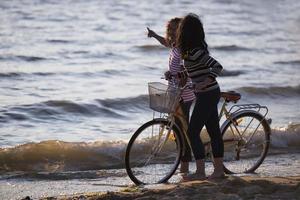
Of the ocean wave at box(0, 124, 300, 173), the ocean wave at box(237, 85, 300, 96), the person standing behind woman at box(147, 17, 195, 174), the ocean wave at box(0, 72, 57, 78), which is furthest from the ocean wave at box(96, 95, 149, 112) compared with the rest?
the person standing behind woman at box(147, 17, 195, 174)

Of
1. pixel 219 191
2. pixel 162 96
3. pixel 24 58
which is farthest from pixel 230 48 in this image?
pixel 219 191

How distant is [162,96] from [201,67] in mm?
575

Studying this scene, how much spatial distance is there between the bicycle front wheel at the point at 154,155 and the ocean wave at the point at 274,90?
23.0 ft

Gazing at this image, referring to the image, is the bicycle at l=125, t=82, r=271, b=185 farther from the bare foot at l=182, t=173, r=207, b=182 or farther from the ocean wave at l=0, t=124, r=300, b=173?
the ocean wave at l=0, t=124, r=300, b=173

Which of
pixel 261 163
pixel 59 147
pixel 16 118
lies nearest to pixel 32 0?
pixel 16 118

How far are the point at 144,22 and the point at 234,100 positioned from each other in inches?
734

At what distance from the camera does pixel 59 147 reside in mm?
10367

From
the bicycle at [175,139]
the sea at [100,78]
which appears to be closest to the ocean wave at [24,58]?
the sea at [100,78]

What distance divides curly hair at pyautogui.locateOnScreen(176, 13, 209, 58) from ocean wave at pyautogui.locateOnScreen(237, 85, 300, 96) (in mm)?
8605

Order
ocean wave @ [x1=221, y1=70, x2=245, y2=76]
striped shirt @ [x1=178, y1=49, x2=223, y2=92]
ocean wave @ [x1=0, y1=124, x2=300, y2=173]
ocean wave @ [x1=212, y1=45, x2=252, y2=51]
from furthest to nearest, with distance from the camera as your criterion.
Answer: ocean wave @ [x1=212, y1=45, x2=252, y2=51]
ocean wave @ [x1=221, y1=70, x2=245, y2=76]
ocean wave @ [x1=0, y1=124, x2=300, y2=173]
striped shirt @ [x1=178, y1=49, x2=223, y2=92]

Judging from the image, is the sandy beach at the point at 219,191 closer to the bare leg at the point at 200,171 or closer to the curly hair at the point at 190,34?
the bare leg at the point at 200,171

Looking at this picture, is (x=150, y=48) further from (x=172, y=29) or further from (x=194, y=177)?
(x=194, y=177)

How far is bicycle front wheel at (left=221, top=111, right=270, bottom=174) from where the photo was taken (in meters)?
8.55

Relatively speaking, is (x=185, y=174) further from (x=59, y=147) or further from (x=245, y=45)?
(x=245, y=45)
